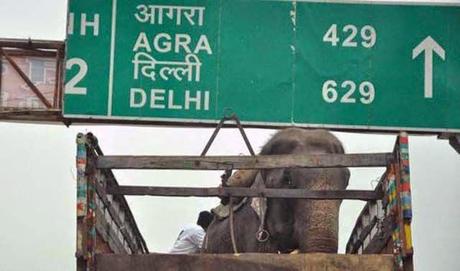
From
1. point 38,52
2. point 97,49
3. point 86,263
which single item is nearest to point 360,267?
point 86,263

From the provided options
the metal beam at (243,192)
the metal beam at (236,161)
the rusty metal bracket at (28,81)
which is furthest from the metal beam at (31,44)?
the metal beam at (236,161)

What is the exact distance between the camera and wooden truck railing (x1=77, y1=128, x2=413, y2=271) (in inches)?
198

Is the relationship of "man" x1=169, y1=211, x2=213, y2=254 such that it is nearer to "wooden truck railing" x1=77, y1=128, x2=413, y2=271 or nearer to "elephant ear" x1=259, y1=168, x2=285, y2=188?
→ "elephant ear" x1=259, y1=168, x2=285, y2=188

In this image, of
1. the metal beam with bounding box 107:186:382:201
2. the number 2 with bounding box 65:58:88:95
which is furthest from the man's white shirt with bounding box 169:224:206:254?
the metal beam with bounding box 107:186:382:201

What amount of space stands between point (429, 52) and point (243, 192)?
14.0 feet

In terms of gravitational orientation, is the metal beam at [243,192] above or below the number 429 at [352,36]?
below

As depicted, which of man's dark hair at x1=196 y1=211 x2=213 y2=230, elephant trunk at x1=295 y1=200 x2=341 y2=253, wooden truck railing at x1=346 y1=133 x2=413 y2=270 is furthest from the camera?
man's dark hair at x1=196 y1=211 x2=213 y2=230

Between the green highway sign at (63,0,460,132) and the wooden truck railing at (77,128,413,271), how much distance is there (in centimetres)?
313

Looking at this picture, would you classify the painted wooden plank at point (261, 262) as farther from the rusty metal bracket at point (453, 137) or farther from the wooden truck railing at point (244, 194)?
the rusty metal bracket at point (453, 137)

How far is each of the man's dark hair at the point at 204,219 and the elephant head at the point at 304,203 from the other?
5.73 feet

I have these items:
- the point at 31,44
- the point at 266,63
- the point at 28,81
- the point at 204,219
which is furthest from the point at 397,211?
the point at 31,44

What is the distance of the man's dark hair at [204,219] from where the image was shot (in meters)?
9.70

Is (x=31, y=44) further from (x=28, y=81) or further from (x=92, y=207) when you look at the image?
(x=92, y=207)

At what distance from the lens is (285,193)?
569cm
